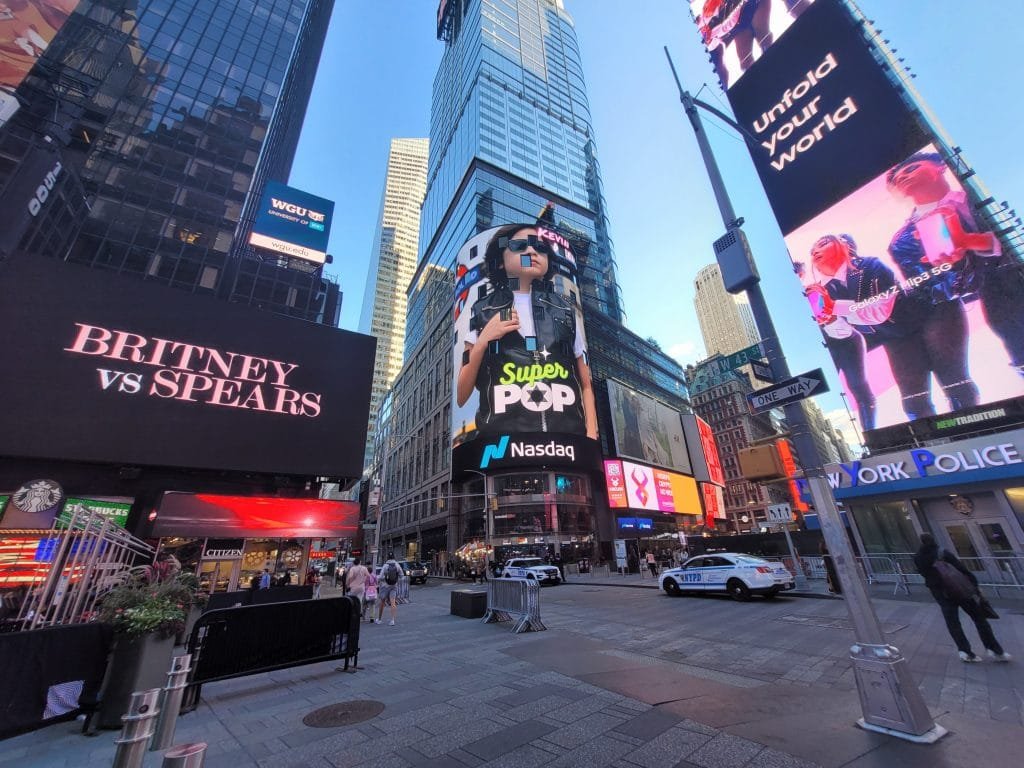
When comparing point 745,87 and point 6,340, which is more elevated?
point 745,87

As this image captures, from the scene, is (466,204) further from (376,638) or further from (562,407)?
(376,638)

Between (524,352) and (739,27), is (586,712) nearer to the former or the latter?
(524,352)

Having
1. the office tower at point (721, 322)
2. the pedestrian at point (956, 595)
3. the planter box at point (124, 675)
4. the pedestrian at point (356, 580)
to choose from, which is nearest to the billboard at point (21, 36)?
the pedestrian at point (356, 580)

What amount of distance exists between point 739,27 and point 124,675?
48.3 metres

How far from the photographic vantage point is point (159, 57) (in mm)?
42125

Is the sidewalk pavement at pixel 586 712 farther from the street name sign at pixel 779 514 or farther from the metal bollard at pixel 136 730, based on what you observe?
the street name sign at pixel 779 514

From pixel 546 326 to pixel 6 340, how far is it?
39.8 metres

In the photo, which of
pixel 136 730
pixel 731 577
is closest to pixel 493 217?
pixel 731 577

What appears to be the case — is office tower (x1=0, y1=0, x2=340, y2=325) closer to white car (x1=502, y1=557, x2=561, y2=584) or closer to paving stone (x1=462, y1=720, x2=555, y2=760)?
white car (x1=502, y1=557, x2=561, y2=584)

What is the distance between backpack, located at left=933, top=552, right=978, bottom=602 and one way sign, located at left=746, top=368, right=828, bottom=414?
14.2 feet

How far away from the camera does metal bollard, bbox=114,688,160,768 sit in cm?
230

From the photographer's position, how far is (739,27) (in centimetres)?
3266

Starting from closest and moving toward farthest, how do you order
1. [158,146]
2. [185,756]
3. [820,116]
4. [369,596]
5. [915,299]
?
1. [185,756]
2. [369,596]
3. [915,299]
4. [820,116]
5. [158,146]

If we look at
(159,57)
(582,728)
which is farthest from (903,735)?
(159,57)
